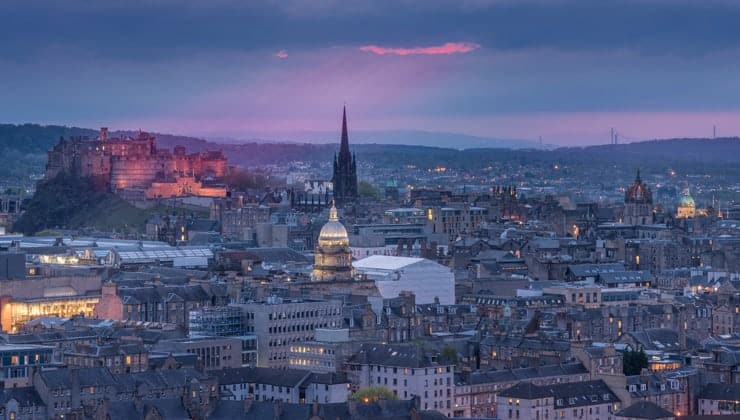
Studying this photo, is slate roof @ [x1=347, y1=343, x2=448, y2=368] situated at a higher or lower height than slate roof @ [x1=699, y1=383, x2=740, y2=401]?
higher

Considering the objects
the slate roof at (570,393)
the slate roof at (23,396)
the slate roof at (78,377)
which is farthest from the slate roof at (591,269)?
the slate roof at (23,396)

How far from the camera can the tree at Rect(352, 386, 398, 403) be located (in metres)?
108

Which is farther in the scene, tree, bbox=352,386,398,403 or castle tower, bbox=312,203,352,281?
castle tower, bbox=312,203,352,281

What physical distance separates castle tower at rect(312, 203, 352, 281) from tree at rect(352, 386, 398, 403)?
37.9 m

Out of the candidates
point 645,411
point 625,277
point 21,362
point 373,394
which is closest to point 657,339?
point 645,411

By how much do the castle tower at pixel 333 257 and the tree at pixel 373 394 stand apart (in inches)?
1490

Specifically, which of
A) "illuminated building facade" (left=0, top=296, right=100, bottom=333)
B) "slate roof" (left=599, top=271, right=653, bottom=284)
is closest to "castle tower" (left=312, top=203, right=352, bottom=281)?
"illuminated building facade" (left=0, top=296, right=100, bottom=333)

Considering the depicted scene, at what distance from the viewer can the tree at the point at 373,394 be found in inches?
4260

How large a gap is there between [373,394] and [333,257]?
42169mm

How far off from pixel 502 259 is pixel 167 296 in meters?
46.2

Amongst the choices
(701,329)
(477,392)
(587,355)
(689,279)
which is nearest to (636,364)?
(587,355)

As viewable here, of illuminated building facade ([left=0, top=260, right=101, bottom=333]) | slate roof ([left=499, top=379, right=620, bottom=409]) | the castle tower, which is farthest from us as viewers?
the castle tower

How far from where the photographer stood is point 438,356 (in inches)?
4624

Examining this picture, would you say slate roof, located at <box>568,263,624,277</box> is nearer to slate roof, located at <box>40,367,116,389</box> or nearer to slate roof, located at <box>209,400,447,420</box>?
slate roof, located at <box>209,400,447,420</box>
